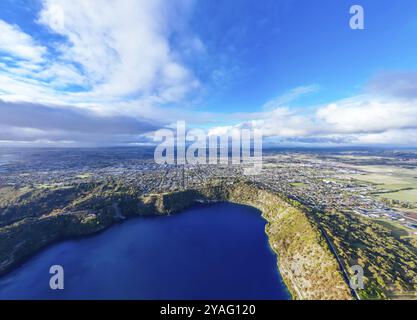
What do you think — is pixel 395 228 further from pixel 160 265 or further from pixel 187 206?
pixel 187 206

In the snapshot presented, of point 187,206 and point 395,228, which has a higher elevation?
point 395,228

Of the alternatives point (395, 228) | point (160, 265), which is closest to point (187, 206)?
point (160, 265)

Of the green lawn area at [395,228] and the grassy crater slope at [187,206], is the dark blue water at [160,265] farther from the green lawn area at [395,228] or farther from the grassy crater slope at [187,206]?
the green lawn area at [395,228]

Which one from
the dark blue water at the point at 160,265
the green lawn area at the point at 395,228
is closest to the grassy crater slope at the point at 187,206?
the dark blue water at the point at 160,265

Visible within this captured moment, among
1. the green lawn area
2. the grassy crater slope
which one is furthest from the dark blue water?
the green lawn area

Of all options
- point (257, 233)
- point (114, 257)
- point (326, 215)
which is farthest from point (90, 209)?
point (326, 215)
